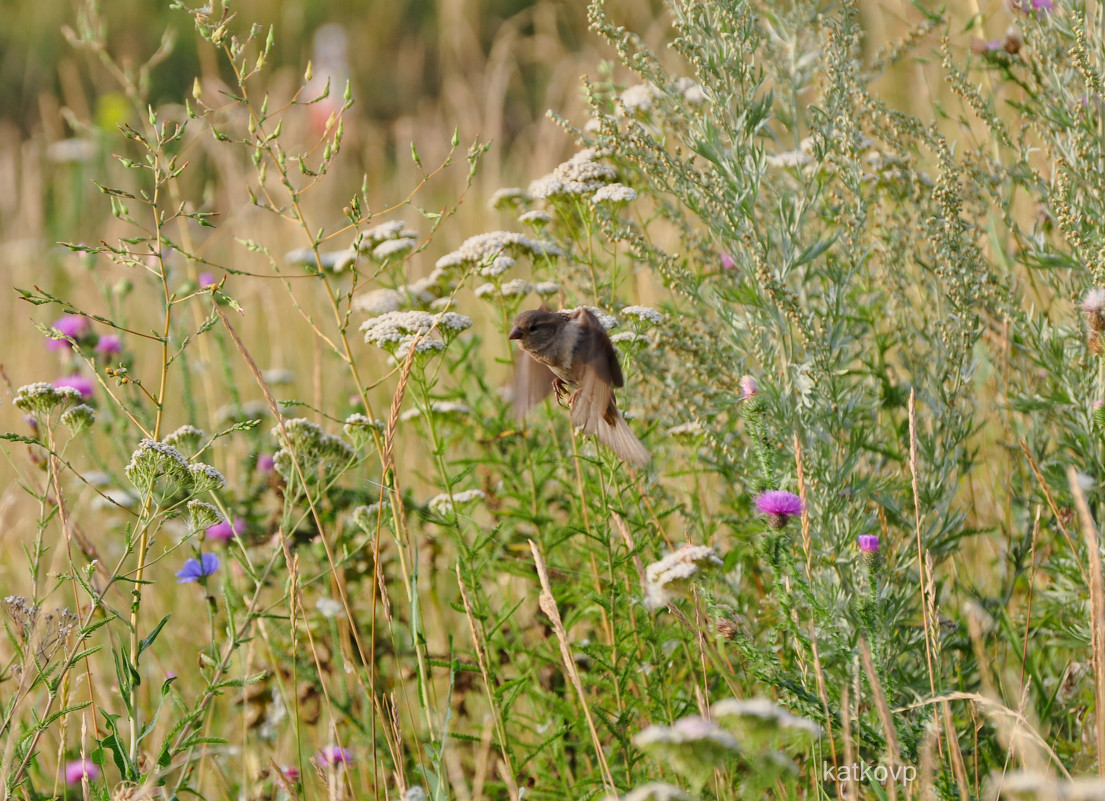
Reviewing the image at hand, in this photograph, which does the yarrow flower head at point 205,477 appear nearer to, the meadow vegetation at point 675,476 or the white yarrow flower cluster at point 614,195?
the meadow vegetation at point 675,476

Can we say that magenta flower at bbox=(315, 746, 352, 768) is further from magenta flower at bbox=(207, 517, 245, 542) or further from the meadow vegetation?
magenta flower at bbox=(207, 517, 245, 542)

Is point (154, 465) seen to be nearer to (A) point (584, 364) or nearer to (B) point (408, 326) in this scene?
(B) point (408, 326)

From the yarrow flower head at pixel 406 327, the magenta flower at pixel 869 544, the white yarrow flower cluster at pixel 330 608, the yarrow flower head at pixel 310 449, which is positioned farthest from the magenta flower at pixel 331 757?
the magenta flower at pixel 869 544

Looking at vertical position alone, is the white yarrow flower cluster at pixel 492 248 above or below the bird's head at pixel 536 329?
above

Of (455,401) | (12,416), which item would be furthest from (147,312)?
(455,401)

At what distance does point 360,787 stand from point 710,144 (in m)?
1.80

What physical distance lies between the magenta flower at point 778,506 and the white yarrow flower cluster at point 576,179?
36.8 inches

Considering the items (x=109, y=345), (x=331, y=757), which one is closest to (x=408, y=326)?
(x=331, y=757)

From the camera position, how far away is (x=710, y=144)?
2283mm

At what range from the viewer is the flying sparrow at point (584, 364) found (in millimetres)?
2150

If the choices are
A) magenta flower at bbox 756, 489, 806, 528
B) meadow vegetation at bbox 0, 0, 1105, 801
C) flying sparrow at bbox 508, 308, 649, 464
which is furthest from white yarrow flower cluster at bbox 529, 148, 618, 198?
magenta flower at bbox 756, 489, 806, 528

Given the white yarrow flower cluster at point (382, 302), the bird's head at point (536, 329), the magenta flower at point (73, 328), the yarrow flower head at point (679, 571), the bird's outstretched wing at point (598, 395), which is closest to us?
the yarrow flower head at point (679, 571)

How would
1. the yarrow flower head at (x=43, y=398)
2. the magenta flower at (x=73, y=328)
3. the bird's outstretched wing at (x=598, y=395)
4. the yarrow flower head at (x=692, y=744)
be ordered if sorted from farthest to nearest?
the magenta flower at (x=73, y=328) → the bird's outstretched wing at (x=598, y=395) → the yarrow flower head at (x=43, y=398) → the yarrow flower head at (x=692, y=744)

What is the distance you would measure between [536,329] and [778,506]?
66 cm
